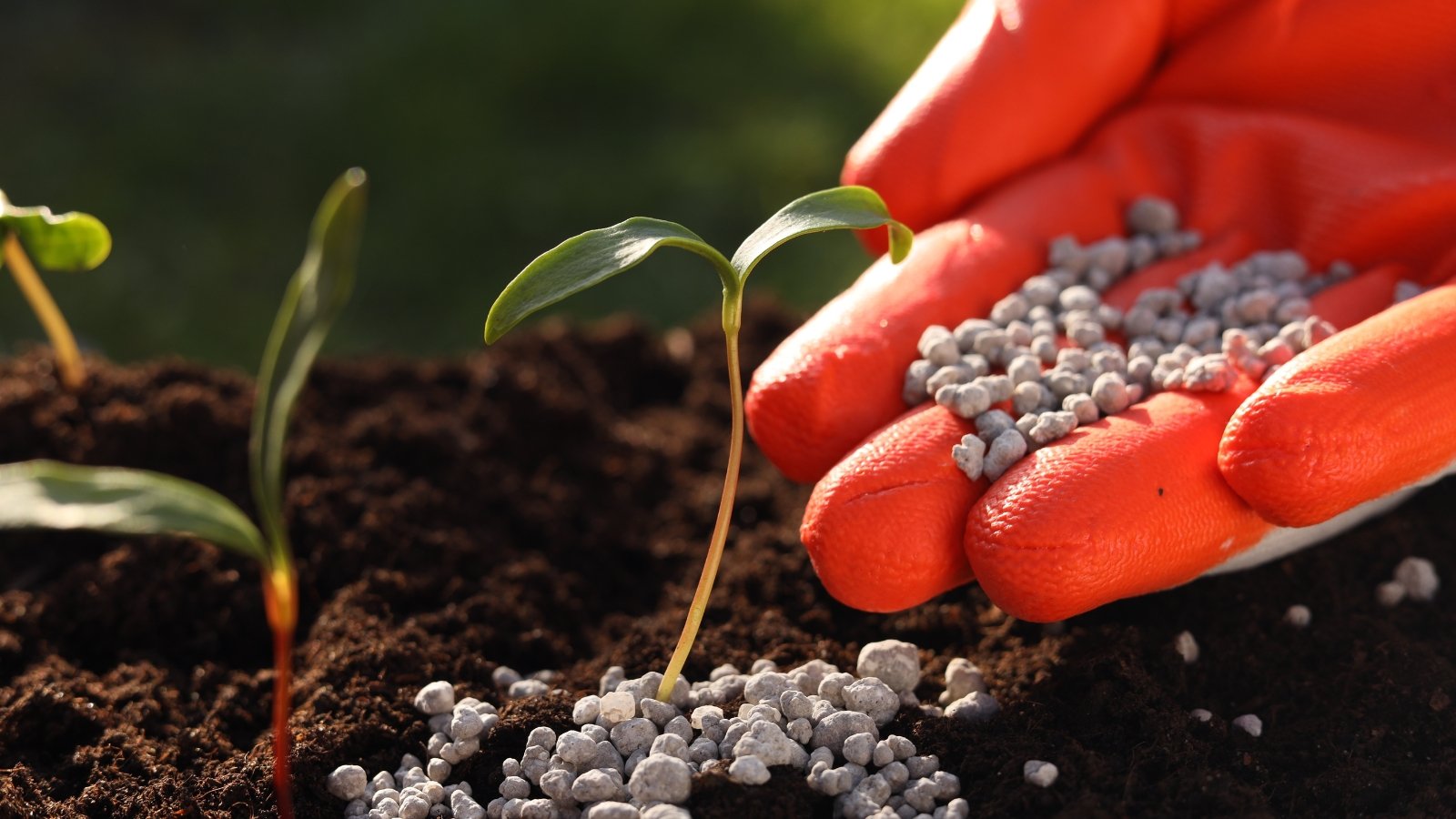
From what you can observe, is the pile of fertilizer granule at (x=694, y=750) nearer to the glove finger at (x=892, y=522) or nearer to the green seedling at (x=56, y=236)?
the glove finger at (x=892, y=522)

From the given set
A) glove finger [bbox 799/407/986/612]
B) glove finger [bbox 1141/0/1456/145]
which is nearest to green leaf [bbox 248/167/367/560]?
glove finger [bbox 799/407/986/612]

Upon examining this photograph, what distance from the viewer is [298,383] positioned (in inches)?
38.0

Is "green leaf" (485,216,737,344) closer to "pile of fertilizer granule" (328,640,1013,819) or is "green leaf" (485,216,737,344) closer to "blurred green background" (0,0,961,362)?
"pile of fertilizer granule" (328,640,1013,819)

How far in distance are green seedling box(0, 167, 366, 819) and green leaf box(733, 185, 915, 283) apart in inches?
13.0

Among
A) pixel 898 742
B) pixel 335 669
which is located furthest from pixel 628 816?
pixel 335 669

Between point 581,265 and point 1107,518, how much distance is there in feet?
1.67

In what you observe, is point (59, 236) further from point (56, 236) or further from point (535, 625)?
point (535, 625)

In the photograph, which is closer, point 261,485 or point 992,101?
point 261,485

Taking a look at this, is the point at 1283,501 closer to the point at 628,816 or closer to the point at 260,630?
the point at 628,816

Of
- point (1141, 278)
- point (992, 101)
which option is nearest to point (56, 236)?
point (992, 101)

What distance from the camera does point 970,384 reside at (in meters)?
1.30

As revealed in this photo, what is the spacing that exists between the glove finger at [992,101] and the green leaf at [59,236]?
2.85 ft

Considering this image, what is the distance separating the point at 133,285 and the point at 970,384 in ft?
6.06

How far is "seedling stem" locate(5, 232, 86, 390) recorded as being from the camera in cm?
161
